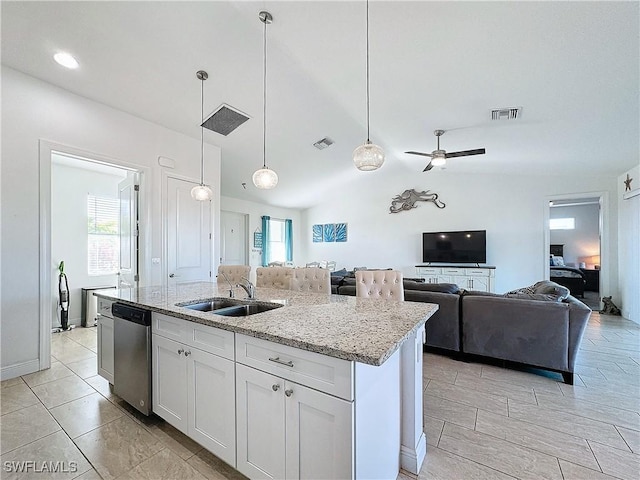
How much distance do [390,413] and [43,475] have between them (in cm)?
200

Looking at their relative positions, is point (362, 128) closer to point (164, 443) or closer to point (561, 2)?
point (561, 2)

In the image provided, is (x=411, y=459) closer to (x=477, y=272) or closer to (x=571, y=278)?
(x=477, y=272)

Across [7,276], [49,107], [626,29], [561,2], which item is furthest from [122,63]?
[626,29]

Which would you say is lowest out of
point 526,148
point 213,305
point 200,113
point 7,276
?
point 213,305

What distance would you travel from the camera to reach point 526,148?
431 centimetres

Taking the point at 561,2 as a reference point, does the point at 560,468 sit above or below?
below

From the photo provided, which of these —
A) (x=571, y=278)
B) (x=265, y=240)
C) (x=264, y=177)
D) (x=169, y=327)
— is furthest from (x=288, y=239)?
(x=571, y=278)

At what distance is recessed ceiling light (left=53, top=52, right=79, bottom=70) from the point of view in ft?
8.63

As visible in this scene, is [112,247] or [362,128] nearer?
[362,128]

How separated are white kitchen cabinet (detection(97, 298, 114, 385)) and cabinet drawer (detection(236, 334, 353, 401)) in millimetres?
1691

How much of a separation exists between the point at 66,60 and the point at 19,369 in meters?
3.06

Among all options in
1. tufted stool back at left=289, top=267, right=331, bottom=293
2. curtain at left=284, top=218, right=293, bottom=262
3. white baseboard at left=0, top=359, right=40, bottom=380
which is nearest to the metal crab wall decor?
curtain at left=284, top=218, right=293, bottom=262

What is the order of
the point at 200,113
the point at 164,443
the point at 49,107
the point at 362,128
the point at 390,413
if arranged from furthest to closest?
the point at 362,128 < the point at 200,113 < the point at 49,107 < the point at 164,443 < the point at 390,413

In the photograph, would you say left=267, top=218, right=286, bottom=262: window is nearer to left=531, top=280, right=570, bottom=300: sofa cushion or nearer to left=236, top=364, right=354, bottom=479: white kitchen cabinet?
left=531, top=280, right=570, bottom=300: sofa cushion
